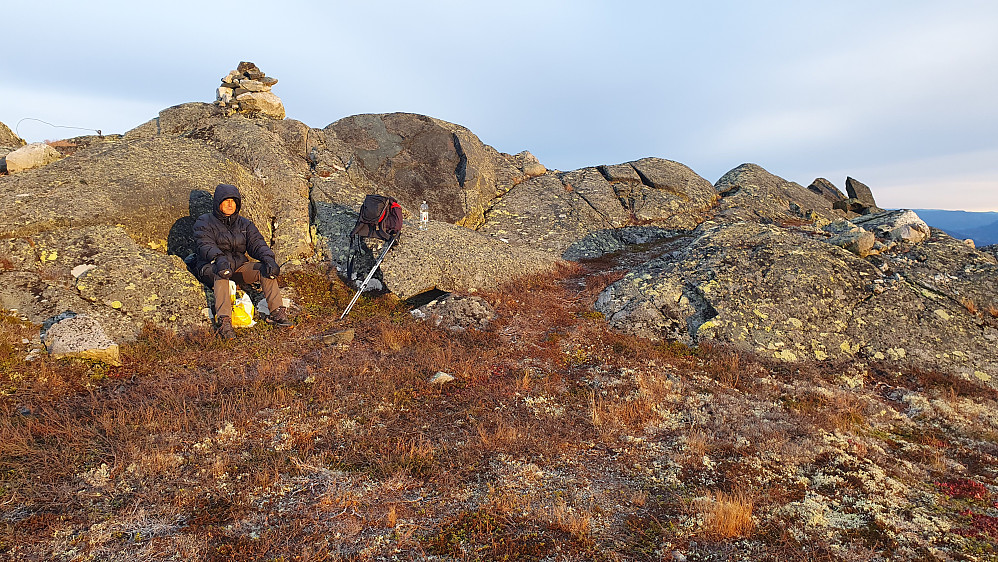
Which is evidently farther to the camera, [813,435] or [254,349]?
[254,349]

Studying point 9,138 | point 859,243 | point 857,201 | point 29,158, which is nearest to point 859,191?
point 857,201

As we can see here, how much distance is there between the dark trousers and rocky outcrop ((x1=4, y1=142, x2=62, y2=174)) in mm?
9068

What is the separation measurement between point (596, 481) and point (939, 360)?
11131 millimetres

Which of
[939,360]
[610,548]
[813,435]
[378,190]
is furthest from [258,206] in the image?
[939,360]

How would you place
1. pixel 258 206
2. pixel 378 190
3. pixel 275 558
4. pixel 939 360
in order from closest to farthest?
pixel 275 558, pixel 939 360, pixel 258 206, pixel 378 190

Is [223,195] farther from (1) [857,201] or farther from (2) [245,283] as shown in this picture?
(1) [857,201]

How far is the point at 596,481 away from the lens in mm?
6242

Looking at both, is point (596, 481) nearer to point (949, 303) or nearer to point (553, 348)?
point (553, 348)

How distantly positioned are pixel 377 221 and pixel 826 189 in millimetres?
40053

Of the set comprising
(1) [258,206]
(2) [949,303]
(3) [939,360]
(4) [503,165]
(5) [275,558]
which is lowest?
(5) [275,558]

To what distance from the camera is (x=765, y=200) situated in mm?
31016

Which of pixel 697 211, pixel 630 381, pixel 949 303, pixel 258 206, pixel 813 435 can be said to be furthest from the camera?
pixel 697 211

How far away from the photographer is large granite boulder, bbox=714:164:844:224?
29297mm

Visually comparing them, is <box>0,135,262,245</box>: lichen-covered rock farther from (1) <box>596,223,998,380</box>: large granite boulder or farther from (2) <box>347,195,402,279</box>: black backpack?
(1) <box>596,223,998,380</box>: large granite boulder
